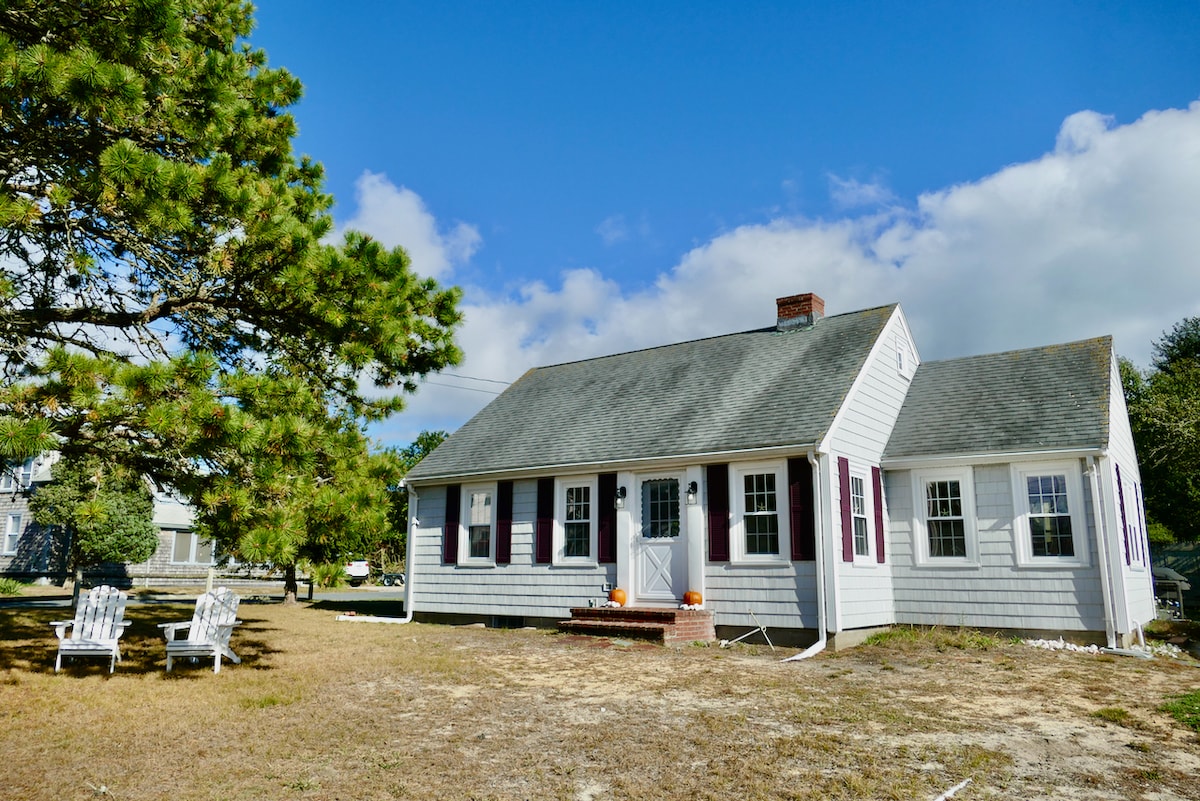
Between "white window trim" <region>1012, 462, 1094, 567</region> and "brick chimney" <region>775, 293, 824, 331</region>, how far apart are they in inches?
210

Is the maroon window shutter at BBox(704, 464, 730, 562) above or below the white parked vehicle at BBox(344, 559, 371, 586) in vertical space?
above

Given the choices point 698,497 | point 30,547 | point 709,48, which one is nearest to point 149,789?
point 698,497

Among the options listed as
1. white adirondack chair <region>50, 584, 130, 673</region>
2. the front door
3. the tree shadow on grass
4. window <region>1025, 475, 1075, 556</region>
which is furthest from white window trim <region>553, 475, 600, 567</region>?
white adirondack chair <region>50, 584, 130, 673</region>

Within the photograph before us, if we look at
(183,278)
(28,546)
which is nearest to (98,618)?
(183,278)

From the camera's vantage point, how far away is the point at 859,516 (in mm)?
13367

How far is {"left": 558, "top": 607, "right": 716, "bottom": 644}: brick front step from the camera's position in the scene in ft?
41.0

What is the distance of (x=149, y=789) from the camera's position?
4852 millimetres

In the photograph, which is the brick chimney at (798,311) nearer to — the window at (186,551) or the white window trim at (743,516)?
the white window trim at (743,516)

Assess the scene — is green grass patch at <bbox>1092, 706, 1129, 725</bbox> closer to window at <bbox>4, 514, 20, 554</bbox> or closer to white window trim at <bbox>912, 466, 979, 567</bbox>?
white window trim at <bbox>912, 466, 979, 567</bbox>

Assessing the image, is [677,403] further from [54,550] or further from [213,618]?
[54,550]

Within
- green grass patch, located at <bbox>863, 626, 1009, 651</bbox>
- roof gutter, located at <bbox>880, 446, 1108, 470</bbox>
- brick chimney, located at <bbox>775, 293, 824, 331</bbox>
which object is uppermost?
brick chimney, located at <bbox>775, 293, 824, 331</bbox>

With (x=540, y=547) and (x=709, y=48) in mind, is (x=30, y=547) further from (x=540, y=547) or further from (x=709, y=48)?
(x=709, y=48)

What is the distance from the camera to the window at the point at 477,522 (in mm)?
16516

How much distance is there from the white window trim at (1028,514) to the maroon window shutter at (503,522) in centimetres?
918
